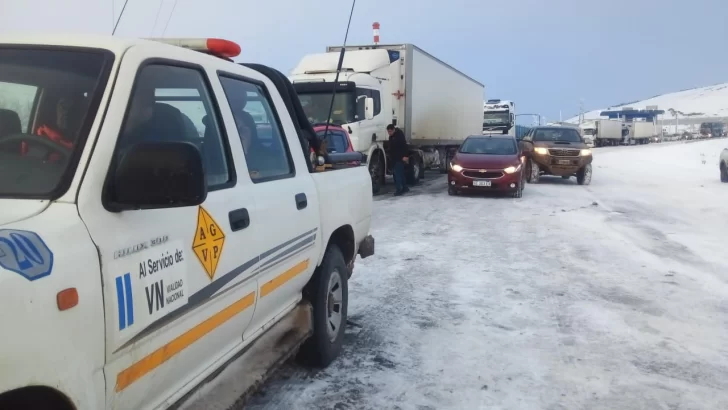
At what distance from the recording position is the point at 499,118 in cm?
3653

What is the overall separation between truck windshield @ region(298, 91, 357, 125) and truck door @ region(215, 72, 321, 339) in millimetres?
10075

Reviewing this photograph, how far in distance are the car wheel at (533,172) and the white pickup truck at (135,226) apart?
1677 centimetres

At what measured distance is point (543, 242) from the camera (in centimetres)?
939

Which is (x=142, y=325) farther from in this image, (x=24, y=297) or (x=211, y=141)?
(x=211, y=141)

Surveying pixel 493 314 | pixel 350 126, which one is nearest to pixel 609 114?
pixel 350 126

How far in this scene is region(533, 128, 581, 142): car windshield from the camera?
1956 centimetres

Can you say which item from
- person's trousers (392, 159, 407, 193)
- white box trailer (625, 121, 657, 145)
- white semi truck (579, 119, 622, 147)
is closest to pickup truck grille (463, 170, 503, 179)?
person's trousers (392, 159, 407, 193)

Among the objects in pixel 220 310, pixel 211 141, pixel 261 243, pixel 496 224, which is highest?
pixel 211 141

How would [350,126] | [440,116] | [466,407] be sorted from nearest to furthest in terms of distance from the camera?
1. [466,407]
2. [350,126]
3. [440,116]

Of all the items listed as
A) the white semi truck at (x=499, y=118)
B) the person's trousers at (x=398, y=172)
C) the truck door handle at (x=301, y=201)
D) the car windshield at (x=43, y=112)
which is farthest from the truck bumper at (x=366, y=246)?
the white semi truck at (x=499, y=118)

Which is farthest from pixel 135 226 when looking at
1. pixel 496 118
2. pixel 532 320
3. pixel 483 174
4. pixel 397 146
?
pixel 496 118

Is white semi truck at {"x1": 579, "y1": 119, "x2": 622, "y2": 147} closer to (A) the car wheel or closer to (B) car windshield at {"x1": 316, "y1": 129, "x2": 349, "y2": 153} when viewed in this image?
(A) the car wheel

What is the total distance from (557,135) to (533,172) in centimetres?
139

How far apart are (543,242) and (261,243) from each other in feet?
22.9
